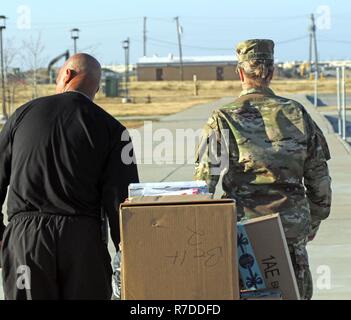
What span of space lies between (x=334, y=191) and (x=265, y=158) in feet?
26.2

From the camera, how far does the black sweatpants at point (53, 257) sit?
3781mm

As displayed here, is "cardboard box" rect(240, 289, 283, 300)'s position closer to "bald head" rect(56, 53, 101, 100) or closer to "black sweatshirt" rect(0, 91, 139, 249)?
"black sweatshirt" rect(0, 91, 139, 249)

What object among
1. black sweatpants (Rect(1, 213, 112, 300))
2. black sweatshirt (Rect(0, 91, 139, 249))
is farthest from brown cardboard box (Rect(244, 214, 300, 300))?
black sweatpants (Rect(1, 213, 112, 300))

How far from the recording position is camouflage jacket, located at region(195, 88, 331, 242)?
4.17m

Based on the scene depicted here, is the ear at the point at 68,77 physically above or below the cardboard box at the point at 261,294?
above

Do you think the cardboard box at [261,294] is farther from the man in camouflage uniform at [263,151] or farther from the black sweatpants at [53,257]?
the black sweatpants at [53,257]

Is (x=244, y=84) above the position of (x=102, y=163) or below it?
above

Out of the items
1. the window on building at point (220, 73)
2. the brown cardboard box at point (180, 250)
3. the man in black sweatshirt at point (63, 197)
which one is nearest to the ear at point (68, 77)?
the man in black sweatshirt at point (63, 197)

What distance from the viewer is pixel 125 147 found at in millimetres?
3934

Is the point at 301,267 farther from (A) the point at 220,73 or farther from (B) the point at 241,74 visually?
(A) the point at 220,73

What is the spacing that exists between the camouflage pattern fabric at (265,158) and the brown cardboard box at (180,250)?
0.91 metres
